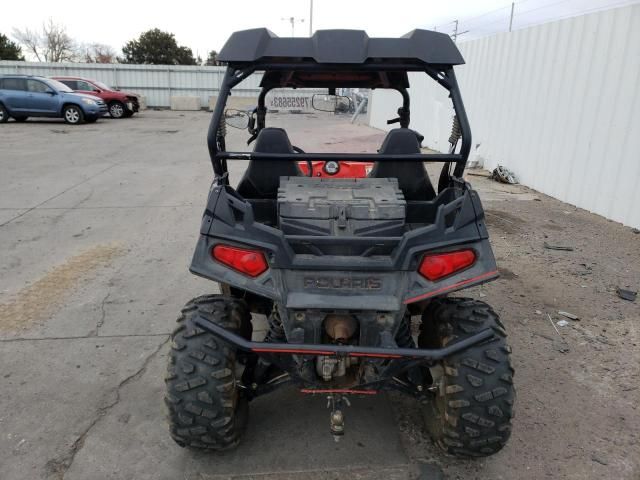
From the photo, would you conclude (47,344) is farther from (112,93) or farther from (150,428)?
(112,93)

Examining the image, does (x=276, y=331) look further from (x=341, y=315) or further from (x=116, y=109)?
(x=116, y=109)

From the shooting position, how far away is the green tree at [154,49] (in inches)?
1767

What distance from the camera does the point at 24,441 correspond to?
2672 mm

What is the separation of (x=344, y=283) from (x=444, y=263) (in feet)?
1.52

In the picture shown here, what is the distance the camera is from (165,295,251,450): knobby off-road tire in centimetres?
228

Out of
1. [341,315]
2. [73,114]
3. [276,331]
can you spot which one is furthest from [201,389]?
[73,114]

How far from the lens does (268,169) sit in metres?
3.03

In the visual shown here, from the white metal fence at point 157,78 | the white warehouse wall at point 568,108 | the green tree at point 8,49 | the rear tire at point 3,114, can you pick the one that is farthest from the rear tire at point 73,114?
the green tree at point 8,49

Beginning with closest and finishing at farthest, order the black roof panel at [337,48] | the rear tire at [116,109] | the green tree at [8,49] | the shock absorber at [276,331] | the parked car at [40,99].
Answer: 1. the shock absorber at [276,331]
2. the black roof panel at [337,48]
3. the parked car at [40,99]
4. the rear tire at [116,109]
5. the green tree at [8,49]

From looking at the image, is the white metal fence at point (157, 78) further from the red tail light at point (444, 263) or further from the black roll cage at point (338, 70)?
the red tail light at point (444, 263)

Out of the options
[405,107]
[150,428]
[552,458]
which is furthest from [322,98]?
[552,458]

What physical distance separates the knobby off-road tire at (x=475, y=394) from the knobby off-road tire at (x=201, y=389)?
984 mm


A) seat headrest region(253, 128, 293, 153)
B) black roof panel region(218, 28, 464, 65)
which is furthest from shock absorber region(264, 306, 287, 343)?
black roof panel region(218, 28, 464, 65)

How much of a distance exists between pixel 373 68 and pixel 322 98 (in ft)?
3.76
